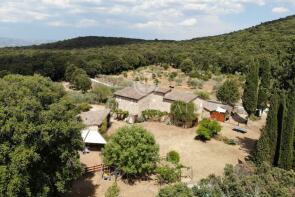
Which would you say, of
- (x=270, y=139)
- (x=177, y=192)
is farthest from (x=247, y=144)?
(x=177, y=192)

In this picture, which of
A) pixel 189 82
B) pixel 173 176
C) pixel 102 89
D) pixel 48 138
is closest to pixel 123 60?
pixel 189 82

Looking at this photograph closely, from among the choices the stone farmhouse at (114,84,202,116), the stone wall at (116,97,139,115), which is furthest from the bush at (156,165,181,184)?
the stone wall at (116,97,139,115)

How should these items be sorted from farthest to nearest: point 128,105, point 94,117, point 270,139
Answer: point 128,105
point 94,117
point 270,139

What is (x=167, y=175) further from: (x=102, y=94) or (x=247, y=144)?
(x=102, y=94)

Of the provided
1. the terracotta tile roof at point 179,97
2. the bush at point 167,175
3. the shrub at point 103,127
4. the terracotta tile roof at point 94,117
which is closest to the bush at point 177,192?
the bush at point 167,175

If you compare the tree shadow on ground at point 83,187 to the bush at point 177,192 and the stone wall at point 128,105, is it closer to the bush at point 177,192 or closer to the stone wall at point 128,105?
the bush at point 177,192
